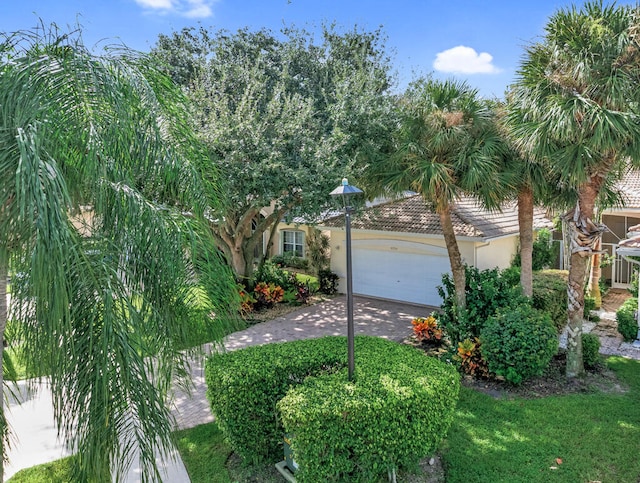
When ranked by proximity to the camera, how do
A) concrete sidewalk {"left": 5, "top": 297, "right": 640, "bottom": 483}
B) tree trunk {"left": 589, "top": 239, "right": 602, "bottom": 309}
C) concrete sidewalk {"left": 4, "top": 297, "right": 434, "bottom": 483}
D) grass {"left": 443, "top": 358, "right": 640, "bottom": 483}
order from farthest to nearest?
1. tree trunk {"left": 589, "top": 239, "right": 602, "bottom": 309}
2. concrete sidewalk {"left": 5, "top": 297, "right": 640, "bottom": 483}
3. concrete sidewalk {"left": 4, "top": 297, "right": 434, "bottom": 483}
4. grass {"left": 443, "top": 358, "right": 640, "bottom": 483}

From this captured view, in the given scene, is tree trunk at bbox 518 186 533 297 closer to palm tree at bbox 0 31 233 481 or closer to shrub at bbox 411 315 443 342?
shrub at bbox 411 315 443 342

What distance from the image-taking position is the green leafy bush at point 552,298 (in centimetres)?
1352

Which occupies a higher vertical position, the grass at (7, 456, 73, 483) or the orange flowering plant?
the orange flowering plant

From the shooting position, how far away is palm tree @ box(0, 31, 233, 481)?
2922 mm

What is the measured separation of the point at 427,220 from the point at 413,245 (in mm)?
1176

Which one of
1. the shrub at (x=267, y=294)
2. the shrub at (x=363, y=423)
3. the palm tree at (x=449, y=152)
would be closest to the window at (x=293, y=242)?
the shrub at (x=267, y=294)

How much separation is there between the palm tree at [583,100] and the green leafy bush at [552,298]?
142 inches

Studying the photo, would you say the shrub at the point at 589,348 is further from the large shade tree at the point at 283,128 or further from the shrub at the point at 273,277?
the shrub at the point at 273,277

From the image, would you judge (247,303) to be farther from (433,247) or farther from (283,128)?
(433,247)

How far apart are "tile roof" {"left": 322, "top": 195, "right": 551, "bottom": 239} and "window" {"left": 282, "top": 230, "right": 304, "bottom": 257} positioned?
5235 millimetres

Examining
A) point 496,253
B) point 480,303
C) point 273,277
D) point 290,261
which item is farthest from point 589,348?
point 290,261

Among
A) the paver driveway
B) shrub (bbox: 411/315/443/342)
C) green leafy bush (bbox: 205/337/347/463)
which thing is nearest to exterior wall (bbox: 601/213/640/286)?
the paver driveway

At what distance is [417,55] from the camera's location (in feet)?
53.1

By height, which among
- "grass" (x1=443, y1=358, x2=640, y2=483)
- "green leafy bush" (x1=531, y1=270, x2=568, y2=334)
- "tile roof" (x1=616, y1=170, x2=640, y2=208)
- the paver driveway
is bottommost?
"grass" (x1=443, y1=358, x2=640, y2=483)
